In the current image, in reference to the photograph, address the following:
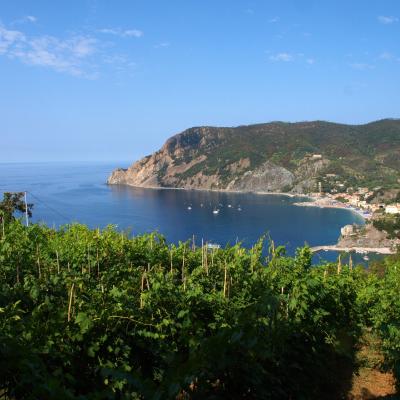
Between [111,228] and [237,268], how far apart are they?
Answer: 20.2ft

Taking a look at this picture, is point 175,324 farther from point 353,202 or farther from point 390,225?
point 353,202

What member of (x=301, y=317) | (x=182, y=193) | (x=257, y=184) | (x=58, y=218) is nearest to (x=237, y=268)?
(x=301, y=317)

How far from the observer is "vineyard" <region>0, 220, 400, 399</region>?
3.52 m

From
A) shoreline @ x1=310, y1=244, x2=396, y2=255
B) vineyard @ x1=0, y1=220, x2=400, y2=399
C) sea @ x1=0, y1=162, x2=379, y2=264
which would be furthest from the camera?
sea @ x1=0, y1=162, x2=379, y2=264

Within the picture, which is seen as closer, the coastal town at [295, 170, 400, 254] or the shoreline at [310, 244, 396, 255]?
the shoreline at [310, 244, 396, 255]

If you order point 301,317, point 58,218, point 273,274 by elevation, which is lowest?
point 58,218

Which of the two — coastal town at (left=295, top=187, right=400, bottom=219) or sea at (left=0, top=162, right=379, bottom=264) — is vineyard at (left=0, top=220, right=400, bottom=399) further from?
coastal town at (left=295, top=187, right=400, bottom=219)

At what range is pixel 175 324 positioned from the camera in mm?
6504

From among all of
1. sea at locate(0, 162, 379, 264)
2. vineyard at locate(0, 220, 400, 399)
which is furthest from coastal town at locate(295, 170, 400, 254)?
vineyard at locate(0, 220, 400, 399)

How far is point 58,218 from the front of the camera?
8981cm

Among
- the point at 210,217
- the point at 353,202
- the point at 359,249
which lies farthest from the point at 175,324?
the point at 353,202

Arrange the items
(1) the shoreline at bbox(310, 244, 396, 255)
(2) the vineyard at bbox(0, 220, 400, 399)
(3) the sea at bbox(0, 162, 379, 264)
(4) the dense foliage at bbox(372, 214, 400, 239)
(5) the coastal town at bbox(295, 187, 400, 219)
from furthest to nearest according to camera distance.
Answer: (5) the coastal town at bbox(295, 187, 400, 219), (4) the dense foliage at bbox(372, 214, 400, 239), (3) the sea at bbox(0, 162, 379, 264), (1) the shoreline at bbox(310, 244, 396, 255), (2) the vineyard at bbox(0, 220, 400, 399)

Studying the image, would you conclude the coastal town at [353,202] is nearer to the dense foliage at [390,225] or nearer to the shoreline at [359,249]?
the dense foliage at [390,225]

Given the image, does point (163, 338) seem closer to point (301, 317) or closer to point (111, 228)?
point (301, 317)
